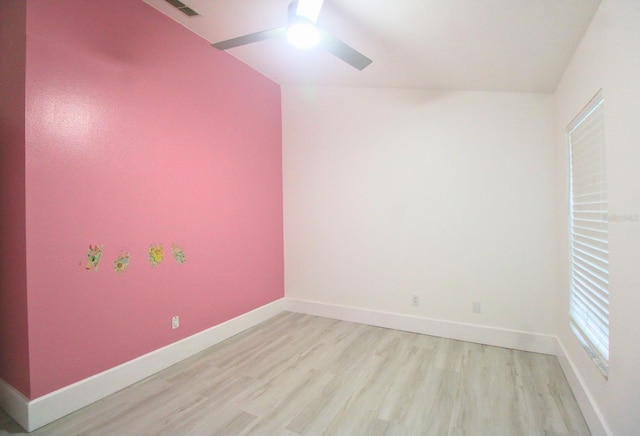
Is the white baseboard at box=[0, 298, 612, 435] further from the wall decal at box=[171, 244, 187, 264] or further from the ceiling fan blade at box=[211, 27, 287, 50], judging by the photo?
the ceiling fan blade at box=[211, 27, 287, 50]

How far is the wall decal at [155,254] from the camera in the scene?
252 centimetres

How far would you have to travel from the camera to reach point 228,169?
326cm

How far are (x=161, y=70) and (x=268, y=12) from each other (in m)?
1.02

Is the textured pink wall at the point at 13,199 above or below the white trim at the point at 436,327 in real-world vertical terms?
above

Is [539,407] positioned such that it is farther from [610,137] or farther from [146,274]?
[146,274]

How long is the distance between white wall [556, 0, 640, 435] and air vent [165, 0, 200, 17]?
Result: 8.82ft

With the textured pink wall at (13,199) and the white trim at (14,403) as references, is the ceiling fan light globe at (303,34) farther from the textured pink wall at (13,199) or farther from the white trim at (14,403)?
the white trim at (14,403)

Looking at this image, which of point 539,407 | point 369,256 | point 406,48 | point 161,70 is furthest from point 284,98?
point 539,407

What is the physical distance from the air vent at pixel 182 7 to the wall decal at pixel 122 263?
195 cm

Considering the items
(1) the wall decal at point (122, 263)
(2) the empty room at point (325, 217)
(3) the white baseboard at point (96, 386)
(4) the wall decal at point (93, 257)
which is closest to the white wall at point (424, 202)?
(2) the empty room at point (325, 217)

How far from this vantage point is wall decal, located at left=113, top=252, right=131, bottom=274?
2.28 m

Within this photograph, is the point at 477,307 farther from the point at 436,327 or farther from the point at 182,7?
the point at 182,7

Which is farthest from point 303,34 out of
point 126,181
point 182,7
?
point 126,181

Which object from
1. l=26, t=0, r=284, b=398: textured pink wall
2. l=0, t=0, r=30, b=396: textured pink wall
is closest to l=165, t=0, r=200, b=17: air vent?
l=26, t=0, r=284, b=398: textured pink wall
